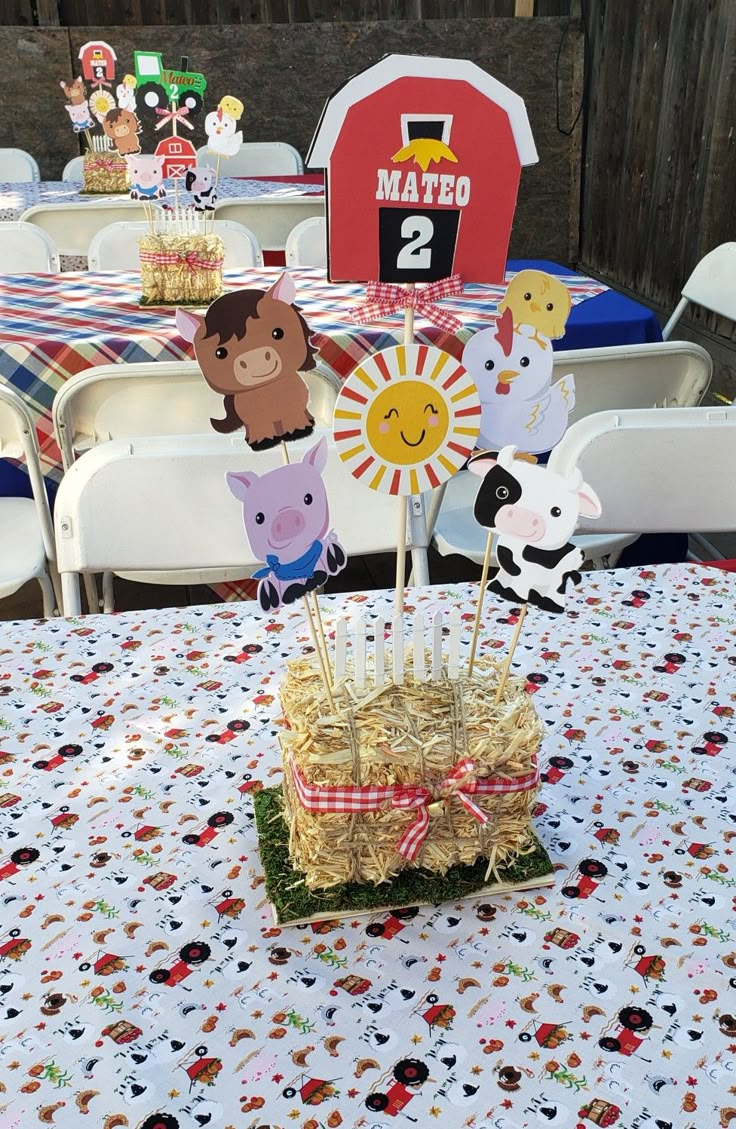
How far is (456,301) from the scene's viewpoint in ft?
8.89

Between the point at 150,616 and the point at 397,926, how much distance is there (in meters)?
0.57

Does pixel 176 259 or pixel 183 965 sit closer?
pixel 183 965

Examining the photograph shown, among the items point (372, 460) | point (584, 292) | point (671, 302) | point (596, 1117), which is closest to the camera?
point (596, 1117)

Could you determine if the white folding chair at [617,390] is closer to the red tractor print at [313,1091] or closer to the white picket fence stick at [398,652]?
the white picket fence stick at [398,652]

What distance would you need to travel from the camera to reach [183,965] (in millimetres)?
752

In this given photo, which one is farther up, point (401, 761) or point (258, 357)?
point (258, 357)

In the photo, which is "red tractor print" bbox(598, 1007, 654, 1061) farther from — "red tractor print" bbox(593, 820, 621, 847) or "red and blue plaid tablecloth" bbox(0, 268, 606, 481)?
"red and blue plaid tablecloth" bbox(0, 268, 606, 481)

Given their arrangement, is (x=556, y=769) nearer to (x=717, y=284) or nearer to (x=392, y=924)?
(x=392, y=924)

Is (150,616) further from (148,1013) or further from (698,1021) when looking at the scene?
(698,1021)

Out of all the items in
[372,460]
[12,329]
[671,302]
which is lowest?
[671,302]

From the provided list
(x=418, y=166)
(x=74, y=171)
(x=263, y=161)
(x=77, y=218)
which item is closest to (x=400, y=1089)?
(x=418, y=166)

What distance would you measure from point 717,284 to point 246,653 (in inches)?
100

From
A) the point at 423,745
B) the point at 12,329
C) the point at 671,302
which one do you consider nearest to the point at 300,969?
the point at 423,745

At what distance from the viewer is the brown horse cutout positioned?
69 cm
